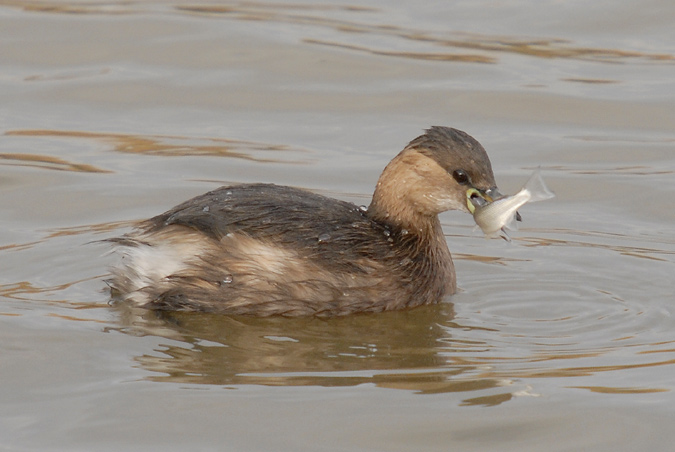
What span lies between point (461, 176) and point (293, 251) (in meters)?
1.04

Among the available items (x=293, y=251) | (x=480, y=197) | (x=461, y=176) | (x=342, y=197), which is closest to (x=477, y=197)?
(x=480, y=197)

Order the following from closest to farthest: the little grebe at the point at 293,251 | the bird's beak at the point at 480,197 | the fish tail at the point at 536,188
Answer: the fish tail at the point at 536,188 < the little grebe at the point at 293,251 < the bird's beak at the point at 480,197

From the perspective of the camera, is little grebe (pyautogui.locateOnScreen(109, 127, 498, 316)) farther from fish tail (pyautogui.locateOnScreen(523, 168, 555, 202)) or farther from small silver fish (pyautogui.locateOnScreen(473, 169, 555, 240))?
fish tail (pyautogui.locateOnScreen(523, 168, 555, 202))

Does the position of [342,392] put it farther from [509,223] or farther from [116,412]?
[509,223]

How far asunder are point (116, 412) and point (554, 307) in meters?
2.55

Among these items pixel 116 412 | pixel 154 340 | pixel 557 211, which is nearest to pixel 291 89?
pixel 557 211

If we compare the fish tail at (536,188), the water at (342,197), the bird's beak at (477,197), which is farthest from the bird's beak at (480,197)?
the water at (342,197)

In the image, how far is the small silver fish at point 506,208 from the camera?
654 cm

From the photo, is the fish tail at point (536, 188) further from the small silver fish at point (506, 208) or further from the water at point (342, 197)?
the water at point (342, 197)

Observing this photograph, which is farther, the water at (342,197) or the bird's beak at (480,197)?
the bird's beak at (480,197)

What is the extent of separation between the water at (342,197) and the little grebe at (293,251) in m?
0.13

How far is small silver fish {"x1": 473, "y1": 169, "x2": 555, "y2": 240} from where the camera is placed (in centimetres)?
654

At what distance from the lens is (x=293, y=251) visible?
262 inches

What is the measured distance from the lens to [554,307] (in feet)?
22.9
